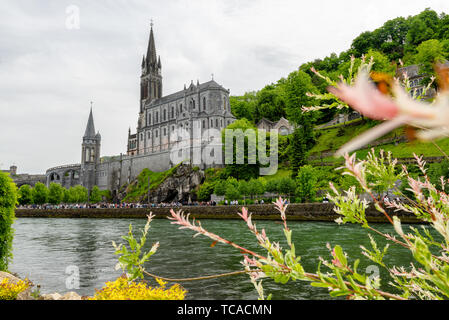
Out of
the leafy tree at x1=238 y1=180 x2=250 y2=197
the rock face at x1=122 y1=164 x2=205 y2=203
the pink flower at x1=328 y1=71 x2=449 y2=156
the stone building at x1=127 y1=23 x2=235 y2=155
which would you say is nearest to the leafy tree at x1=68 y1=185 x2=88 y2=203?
the stone building at x1=127 y1=23 x2=235 y2=155

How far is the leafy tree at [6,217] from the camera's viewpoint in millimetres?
10289

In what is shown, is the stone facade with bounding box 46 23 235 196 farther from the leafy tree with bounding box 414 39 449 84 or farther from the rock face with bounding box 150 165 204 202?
the leafy tree with bounding box 414 39 449 84

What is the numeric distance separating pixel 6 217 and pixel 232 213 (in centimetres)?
3516

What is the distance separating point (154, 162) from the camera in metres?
84.4

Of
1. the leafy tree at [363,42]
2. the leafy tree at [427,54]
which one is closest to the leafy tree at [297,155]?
the leafy tree at [427,54]

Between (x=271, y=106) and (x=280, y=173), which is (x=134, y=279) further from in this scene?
(x=271, y=106)

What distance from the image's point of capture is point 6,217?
1064 cm

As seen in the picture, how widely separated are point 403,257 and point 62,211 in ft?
218

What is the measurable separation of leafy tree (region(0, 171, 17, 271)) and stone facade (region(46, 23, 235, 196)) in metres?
62.3

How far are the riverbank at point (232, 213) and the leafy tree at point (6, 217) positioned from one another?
32.5ft

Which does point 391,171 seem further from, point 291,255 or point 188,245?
point 188,245

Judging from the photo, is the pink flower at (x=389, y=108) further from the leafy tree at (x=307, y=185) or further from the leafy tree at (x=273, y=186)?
the leafy tree at (x=273, y=186)

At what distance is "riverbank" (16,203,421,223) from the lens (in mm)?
33156

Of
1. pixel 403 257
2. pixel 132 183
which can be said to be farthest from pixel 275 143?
pixel 403 257
